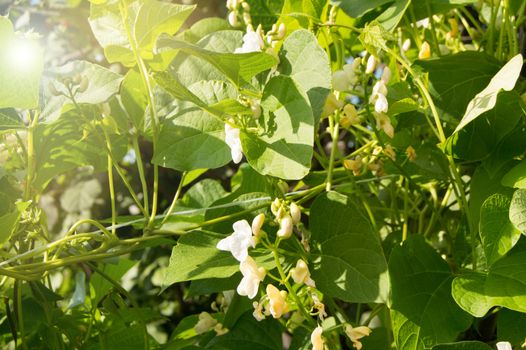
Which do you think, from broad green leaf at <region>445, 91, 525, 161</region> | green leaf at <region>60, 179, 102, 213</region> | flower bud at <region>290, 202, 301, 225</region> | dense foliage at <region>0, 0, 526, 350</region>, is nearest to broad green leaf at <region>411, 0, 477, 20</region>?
dense foliage at <region>0, 0, 526, 350</region>

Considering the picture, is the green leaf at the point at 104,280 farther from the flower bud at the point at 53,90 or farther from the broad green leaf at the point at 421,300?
the broad green leaf at the point at 421,300

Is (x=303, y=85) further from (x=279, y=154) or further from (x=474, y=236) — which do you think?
(x=474, y=236)

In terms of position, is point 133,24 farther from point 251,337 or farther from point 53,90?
point 251,337

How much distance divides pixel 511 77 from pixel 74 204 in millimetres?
1268

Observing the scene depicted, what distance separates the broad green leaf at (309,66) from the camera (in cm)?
71

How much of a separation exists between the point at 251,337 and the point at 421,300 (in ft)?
0.88

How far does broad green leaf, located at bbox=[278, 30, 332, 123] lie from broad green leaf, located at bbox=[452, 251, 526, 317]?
0.22 m

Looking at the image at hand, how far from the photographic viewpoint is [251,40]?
2.48 ft

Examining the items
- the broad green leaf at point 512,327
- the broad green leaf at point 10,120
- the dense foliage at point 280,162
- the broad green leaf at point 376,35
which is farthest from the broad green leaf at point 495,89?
the broad green leaf at point 10,120

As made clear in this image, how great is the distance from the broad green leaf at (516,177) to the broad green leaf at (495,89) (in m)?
0.08

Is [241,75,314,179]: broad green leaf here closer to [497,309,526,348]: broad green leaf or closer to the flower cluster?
the flower cluster

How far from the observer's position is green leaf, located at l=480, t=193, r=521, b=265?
0.73 meters

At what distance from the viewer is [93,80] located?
2.72 ft

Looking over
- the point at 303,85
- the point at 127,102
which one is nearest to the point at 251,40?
the point at 303,85
